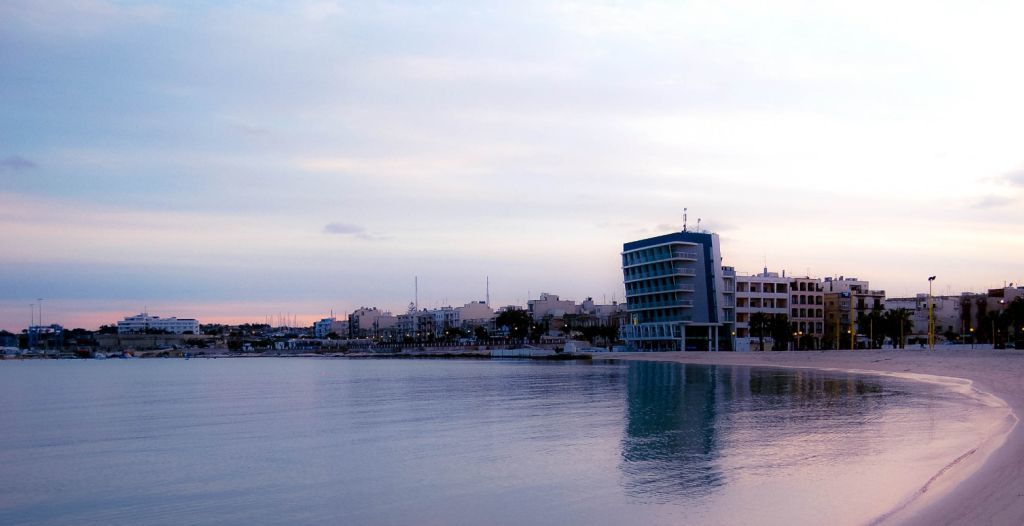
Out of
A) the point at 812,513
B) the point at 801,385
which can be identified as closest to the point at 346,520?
the point at 812,513

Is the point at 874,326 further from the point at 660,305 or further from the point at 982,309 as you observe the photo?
the point at 660,305

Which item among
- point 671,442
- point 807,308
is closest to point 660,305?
point 807,308

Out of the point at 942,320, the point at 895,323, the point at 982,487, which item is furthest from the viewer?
the point at 942,320

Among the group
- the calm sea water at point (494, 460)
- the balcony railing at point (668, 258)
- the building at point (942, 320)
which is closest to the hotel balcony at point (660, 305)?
the balcony railing at point (668, 258)

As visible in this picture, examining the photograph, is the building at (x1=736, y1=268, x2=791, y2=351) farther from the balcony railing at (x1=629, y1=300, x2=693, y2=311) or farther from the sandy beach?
the sandy beach

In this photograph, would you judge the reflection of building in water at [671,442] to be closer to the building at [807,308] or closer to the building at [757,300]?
the building at [757,300]

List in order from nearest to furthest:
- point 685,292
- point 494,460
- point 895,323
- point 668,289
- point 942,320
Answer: point 494,460 → point 685,292 → point 668,289 → point 895,323 → point 942,320

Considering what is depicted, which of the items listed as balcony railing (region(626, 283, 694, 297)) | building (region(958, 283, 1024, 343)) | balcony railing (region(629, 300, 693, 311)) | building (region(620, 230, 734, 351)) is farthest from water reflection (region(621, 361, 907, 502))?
building (region(958, 283, 1024, 343))

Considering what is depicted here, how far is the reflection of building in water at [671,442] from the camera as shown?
20.4 m

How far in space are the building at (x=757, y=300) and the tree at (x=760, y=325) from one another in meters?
1.97

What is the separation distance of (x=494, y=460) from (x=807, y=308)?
123006mm

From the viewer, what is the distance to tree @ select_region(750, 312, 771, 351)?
123m

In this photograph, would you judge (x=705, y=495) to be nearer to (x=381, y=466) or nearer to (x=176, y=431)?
(x=381, y=466)

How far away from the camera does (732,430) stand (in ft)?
101
